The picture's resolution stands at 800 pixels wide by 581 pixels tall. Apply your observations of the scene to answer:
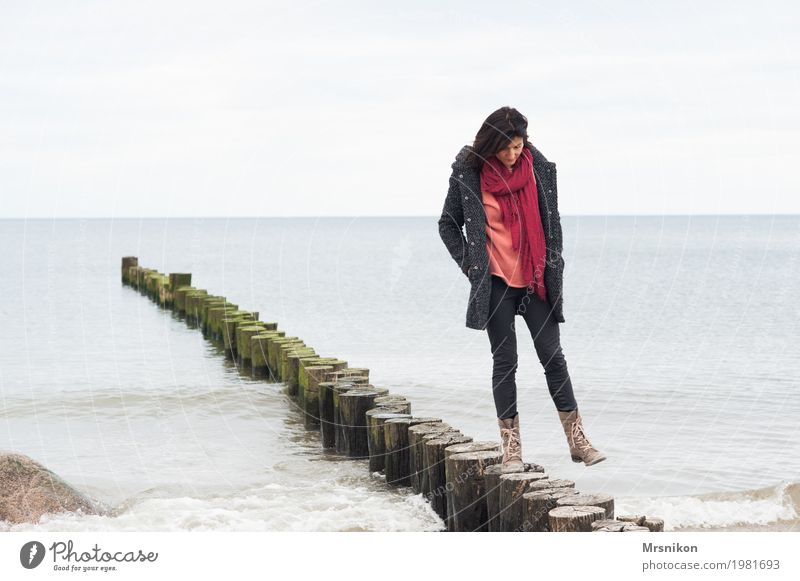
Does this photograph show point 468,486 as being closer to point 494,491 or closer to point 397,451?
point 494,491

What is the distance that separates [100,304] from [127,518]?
2403 cm

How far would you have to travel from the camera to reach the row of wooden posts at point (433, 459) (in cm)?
536

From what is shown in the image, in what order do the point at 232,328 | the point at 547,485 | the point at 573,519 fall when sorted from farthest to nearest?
1. the point at 232,328
2. the point at 547,485
3. the point at 573,519

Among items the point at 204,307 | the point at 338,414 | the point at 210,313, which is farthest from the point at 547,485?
the point at 204,307

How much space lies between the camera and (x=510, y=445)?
235 inches

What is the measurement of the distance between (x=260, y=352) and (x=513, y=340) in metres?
8.53

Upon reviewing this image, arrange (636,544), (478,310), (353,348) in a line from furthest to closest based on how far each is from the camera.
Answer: (353,348) → (478,310) → (636,544)

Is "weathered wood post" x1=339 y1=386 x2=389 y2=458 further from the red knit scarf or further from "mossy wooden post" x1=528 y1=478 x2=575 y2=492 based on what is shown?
the red knit scarf

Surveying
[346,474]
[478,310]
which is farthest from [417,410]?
[478,310]

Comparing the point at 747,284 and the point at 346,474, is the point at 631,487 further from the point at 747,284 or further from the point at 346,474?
the point at 747,284

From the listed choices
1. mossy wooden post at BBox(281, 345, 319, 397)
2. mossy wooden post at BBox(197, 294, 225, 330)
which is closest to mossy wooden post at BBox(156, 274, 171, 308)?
mossy wooden post at BBox(197, 294, 225, 330)

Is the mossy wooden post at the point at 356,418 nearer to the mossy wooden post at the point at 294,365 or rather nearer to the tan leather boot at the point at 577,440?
the mossy wooden post at the point at 294,365

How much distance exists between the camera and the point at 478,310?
5.57m

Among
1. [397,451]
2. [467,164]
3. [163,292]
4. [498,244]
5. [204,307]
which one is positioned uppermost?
[467,164]
